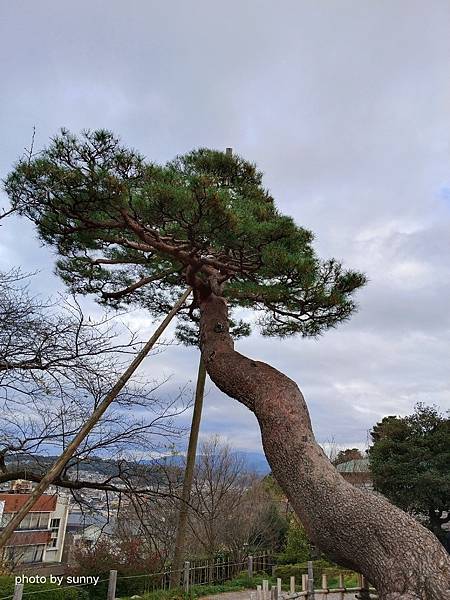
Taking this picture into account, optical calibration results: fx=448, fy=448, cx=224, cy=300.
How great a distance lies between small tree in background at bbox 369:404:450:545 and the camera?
28.8 feet

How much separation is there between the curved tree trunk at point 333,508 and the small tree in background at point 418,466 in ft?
23.4

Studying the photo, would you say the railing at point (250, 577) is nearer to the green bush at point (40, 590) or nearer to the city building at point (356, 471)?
the green bush at point (40, 590)

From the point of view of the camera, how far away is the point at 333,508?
250cm

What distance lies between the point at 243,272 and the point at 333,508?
180 cm

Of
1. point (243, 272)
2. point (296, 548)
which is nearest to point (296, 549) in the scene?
point (296, 548)

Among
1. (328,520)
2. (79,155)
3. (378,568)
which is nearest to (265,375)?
(328,520)

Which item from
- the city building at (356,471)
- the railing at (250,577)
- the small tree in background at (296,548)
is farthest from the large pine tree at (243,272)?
the city building at (356,471)

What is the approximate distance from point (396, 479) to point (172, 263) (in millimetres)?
7365

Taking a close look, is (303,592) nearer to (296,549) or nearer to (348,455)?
(296,549)

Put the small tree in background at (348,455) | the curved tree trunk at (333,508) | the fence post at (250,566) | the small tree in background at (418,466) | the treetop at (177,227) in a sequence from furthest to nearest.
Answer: the small tree in background at (348,455) → the fence post at (250,566) → the small tree in background at (418,466) → the treetop at (177,227) → the curved tree trunk at (333,508)

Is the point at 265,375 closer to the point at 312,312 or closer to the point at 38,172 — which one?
the point at 312,312

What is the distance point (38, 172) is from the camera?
3.12m

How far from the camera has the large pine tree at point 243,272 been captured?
2381 mm

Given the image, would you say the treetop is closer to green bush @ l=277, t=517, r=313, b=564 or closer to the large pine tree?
the large pine tree
